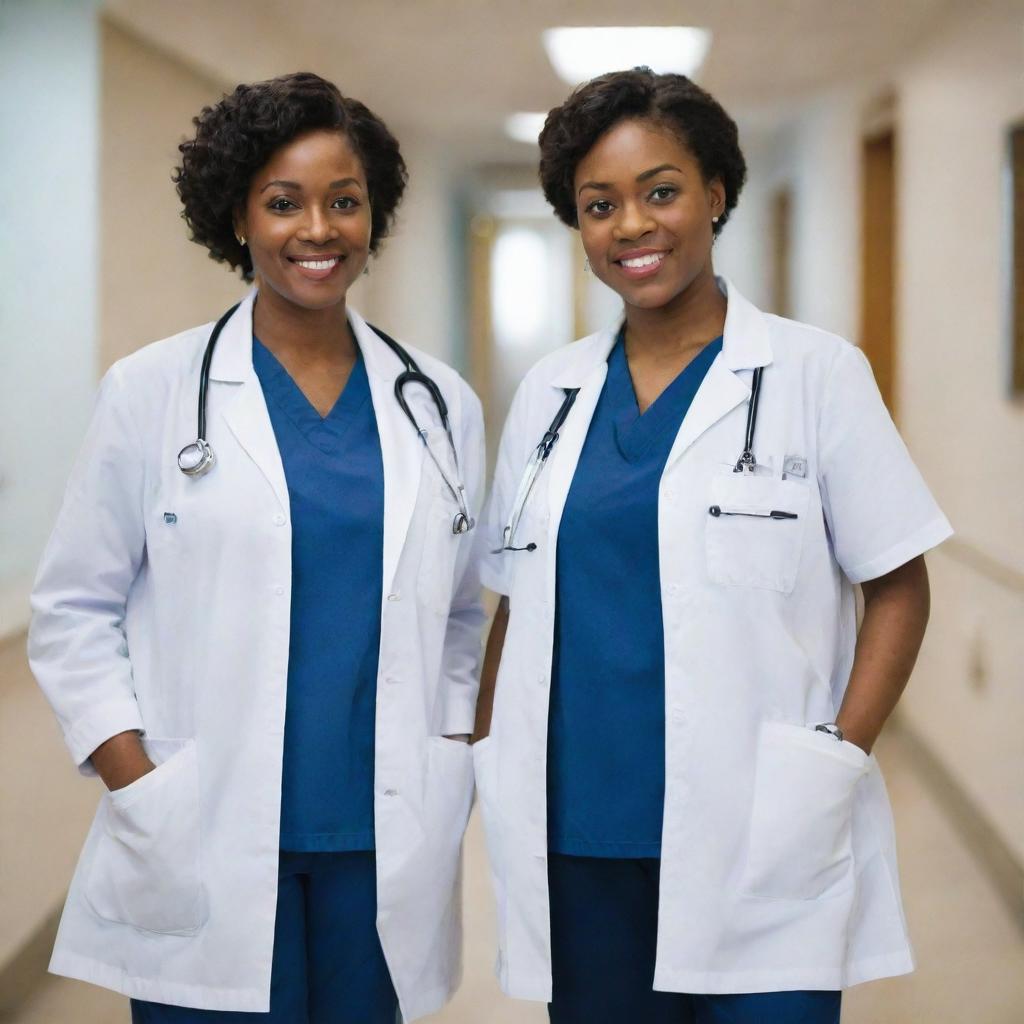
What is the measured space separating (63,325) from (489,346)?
887 millimetres

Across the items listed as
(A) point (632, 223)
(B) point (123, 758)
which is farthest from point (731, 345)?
(B) point (123, 758)

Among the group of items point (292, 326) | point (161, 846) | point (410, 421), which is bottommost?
point (161, 846)

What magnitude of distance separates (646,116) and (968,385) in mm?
1683

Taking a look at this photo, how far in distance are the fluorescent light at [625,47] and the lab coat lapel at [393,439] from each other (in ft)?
4.44

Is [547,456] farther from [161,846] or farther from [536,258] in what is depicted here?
[536,258]

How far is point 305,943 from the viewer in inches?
51.4

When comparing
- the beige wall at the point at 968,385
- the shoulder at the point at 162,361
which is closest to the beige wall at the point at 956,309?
the beige wall at the point at 968,385

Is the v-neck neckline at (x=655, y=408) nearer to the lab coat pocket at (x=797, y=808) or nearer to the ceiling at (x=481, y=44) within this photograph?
the lab coat pocket at (x=797, y=808)

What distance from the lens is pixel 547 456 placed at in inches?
53.3

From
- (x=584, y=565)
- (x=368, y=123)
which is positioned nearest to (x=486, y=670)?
(x=584, y=565)

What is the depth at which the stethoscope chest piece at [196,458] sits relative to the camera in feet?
4.14

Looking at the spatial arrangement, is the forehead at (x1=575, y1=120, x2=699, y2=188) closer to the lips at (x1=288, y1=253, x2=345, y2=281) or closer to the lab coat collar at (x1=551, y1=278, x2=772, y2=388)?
the lab coat collar at (x1=551, y1=278, x2=772, y2=388)

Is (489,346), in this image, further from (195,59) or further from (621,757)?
(621,757)

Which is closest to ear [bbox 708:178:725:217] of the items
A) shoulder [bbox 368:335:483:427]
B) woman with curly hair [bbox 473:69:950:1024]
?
woman with curly hair [bbox 473:69:950:1024]
